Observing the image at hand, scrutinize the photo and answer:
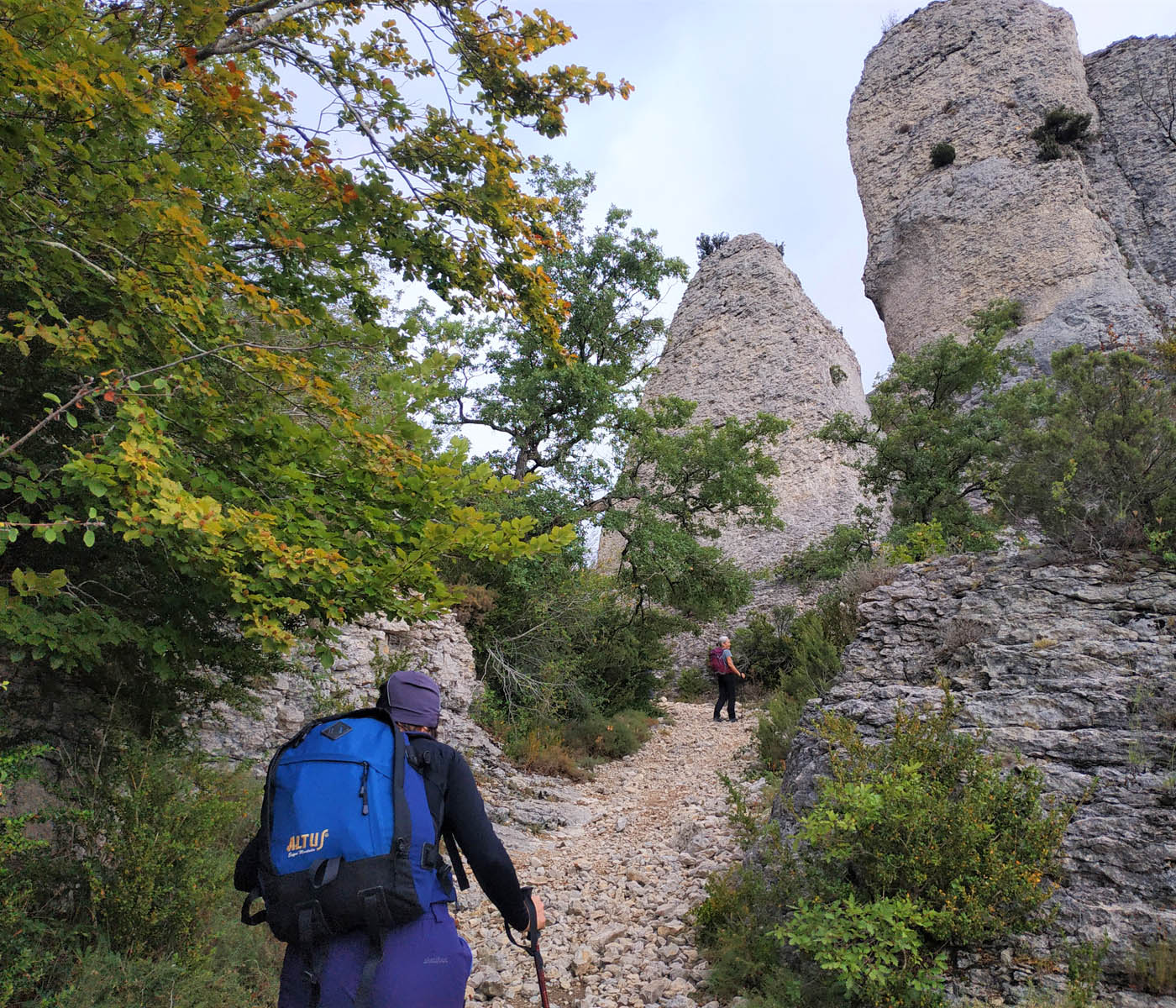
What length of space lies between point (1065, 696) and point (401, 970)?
14.8ft

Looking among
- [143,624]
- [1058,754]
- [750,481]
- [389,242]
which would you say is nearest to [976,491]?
[750,481]

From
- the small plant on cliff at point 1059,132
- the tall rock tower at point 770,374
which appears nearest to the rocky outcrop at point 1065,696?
the tall rock tower at point 770,374

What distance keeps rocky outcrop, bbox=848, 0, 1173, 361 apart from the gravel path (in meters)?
17.3

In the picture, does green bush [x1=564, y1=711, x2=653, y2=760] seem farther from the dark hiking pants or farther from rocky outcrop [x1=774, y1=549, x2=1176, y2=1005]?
rocky outcrop [x1=774, y1=549, x2=1176, y2=1005]

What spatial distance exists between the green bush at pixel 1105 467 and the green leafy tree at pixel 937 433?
175 inches

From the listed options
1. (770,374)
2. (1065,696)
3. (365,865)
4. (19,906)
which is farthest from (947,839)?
(770,374)

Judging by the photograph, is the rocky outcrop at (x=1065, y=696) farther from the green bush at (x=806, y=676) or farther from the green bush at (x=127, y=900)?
the green bush at (x=127, y=900)

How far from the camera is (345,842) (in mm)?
1968

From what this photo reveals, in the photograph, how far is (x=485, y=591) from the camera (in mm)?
9602

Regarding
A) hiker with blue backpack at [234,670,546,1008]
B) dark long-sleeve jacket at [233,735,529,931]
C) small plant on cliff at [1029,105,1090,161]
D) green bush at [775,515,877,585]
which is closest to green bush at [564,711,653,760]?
green bush at [775,515,877,585]

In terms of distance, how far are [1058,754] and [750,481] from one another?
338 inches

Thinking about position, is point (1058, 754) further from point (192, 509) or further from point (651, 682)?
point (651, 682)

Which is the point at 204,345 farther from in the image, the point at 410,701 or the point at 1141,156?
the point at 1141,156

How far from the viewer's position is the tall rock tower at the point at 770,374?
19.3 metres
